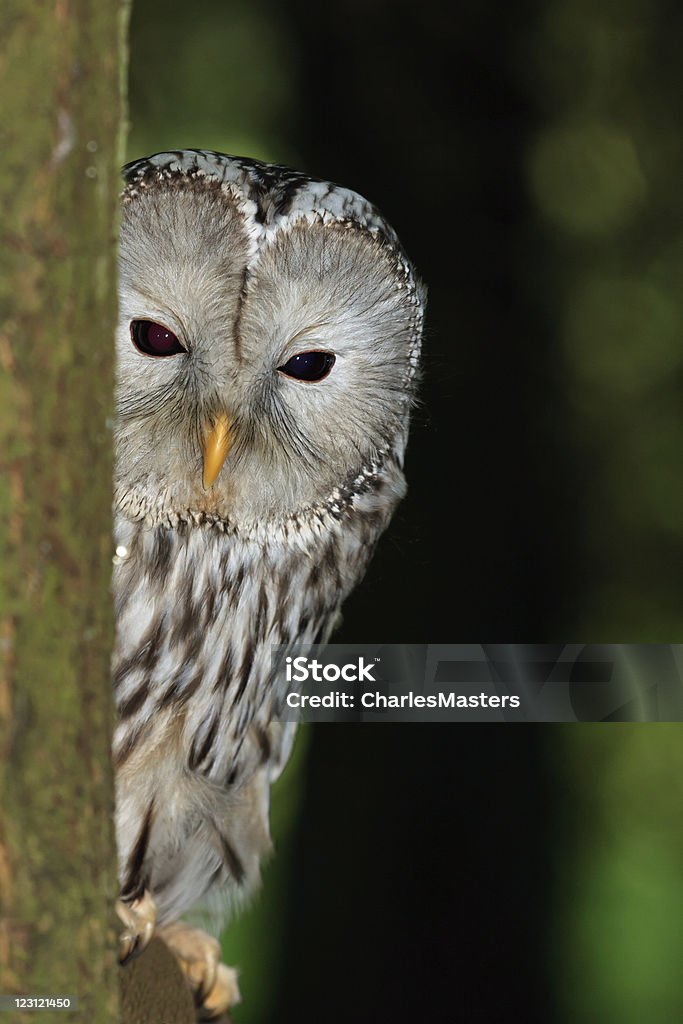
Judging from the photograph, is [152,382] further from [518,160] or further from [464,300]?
[518,160]

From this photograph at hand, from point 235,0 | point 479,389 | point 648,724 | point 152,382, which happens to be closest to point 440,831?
point 648,724

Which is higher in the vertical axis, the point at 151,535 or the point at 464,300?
the point at 464,300

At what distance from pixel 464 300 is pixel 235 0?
64 centimetres

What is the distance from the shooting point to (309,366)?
3.52 ft

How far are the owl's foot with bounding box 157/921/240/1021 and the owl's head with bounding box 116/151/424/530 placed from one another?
1.81 ft

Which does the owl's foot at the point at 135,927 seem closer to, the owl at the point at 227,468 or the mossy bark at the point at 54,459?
the owl at the point at 227,468

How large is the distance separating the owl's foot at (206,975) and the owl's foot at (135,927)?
13 centimetres

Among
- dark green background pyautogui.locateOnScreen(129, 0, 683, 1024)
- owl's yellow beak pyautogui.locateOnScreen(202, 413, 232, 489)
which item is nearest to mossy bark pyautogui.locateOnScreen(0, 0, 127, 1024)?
owl's yellow beak pyautogui.locateOnScreen(202, 413, 232, 489)

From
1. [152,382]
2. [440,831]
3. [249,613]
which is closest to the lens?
[152,382]

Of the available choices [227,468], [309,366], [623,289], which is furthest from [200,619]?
[623,289]

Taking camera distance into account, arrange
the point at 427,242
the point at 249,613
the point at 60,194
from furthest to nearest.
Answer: the point at 427,242, the point at 249,613, the point at 60,194

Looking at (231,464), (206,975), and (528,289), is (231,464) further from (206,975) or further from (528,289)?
(528,289)

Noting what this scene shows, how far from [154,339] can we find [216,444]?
0.42 ft

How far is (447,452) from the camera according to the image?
1731mm
